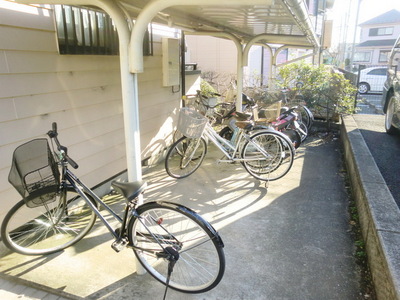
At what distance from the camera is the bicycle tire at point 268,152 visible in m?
4.38

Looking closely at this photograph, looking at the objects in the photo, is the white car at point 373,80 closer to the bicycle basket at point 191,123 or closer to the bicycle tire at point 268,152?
the bicycle tire at point 268,152

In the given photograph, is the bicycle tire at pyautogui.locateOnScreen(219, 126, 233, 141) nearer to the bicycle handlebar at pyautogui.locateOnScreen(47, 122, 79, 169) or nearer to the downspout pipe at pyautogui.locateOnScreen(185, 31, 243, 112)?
the downspout pipe at pyautogui.locateOnScreen(185, 31, 243, 112)

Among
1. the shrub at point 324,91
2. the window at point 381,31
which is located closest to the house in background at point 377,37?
the window at point 381,31

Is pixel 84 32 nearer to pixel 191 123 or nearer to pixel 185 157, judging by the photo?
pixel 191 123

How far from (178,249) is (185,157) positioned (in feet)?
7.78

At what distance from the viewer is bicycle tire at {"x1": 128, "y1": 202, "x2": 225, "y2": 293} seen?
2186 mm

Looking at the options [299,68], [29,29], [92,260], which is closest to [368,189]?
[92,260]

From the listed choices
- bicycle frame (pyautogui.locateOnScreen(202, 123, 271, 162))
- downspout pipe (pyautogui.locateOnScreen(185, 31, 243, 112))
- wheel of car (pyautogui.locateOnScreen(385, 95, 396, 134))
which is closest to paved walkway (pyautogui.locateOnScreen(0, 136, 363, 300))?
bicycle frame (pyautogui.locateOnScreen(202, 123, 271, 162))

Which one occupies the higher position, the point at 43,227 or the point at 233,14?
the point at 233,14

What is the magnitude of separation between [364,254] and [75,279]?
95.5 inches

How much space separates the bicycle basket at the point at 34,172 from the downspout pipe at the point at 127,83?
0.68 metres

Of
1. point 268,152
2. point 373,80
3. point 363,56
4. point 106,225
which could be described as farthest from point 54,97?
point 363,56

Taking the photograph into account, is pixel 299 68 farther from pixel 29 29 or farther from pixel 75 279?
pixel 75 279

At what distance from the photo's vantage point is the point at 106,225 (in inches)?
99.2
